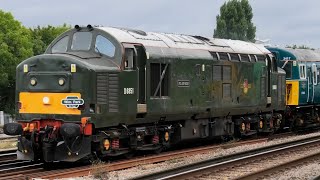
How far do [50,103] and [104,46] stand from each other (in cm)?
197

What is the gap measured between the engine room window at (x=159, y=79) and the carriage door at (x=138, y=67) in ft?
1.23

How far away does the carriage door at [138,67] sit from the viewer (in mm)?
13281

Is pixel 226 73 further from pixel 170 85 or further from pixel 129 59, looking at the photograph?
pixel 129 59

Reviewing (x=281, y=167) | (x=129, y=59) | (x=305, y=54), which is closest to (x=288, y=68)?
(x=305, y=54)

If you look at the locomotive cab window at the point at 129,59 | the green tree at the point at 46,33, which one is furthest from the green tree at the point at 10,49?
the locomotive cab window at the point at 129,59

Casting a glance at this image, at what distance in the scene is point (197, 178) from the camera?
11.1 m

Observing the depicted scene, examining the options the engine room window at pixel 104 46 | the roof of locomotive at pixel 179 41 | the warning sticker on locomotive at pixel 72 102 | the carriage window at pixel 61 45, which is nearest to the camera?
the warning sticker on locomotive at pixel 72 102

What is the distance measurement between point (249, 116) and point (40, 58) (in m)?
8.90

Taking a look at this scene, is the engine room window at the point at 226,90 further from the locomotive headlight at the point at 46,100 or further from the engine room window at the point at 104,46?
the locomotive headlight at the point at 46,100

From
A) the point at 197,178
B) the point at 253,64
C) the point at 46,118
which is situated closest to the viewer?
the point at 197,178

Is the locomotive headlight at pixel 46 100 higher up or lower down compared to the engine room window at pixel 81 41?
lower down

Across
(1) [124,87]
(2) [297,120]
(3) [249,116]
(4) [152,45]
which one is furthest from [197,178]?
(2) [297,120]

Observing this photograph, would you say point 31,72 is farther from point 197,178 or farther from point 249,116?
point 249,116

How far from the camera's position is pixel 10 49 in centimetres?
4350
